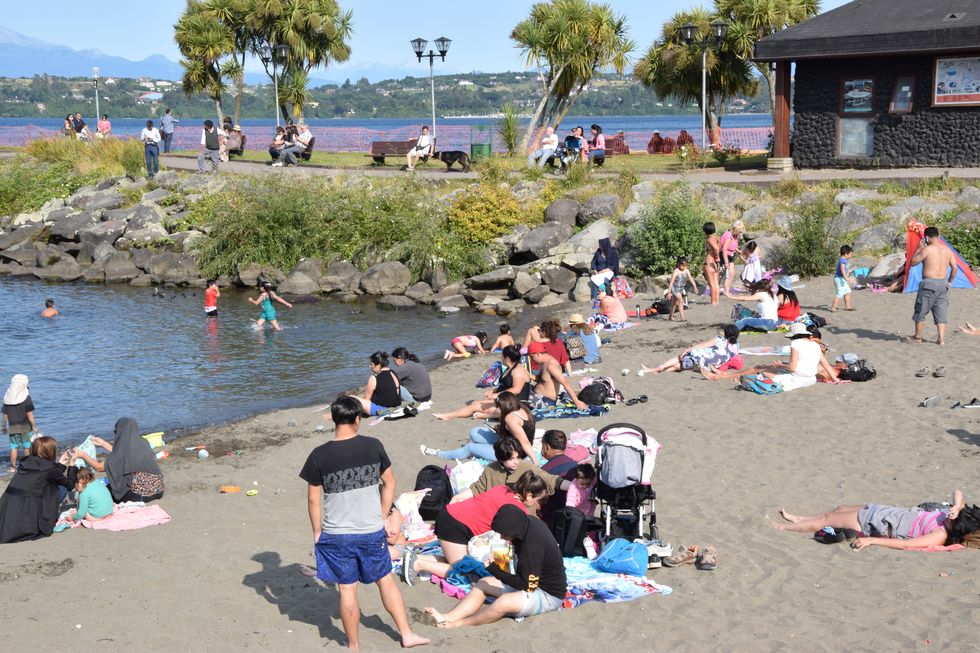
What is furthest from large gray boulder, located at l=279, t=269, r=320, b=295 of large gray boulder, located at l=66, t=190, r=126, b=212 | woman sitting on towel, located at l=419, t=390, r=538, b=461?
woman sitting on towel, located at l=419, t=390, r=538, b=461

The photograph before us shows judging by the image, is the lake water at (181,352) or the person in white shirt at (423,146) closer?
the lake water at (181,352)

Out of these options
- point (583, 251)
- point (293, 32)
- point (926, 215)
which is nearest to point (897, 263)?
point (926, 215)

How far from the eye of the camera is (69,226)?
101 feet

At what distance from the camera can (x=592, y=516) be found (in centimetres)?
840

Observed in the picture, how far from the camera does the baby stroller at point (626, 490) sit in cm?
822

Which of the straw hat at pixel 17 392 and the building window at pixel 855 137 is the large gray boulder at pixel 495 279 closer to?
the building window at pixel 855 137

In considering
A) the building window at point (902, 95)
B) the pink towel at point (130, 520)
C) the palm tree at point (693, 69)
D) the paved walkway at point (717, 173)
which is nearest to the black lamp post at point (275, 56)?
the paved walkway at point (717, 173)

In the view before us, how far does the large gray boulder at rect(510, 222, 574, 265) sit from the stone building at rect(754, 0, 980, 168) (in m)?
5.95

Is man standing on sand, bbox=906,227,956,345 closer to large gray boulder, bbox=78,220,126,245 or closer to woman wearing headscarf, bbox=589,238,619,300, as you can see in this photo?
woman wearing headscarf, bbox=589,238,619,300

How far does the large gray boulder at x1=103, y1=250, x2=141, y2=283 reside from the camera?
27.5 m

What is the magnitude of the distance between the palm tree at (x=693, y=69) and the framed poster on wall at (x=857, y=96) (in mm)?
10503

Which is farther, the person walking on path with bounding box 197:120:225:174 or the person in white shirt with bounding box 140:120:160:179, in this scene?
the person in white shirt with bounding box 140:120:160:179

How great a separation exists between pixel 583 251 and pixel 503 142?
10.7 m

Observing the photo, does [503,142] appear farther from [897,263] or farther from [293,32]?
[897,263]
